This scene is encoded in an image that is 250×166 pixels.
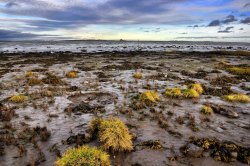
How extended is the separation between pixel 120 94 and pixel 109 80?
6048mm

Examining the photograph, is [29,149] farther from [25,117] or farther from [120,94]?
[120,94]

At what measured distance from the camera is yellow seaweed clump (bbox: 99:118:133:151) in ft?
32.8

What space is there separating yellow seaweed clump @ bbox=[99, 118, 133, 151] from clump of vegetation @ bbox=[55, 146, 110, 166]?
1.28 meters

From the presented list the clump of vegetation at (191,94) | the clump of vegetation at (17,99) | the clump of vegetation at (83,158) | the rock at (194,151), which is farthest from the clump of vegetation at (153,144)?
the clump of vegetation at (17,99)

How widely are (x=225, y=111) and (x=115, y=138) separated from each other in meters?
7.38

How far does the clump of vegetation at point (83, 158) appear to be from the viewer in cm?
827

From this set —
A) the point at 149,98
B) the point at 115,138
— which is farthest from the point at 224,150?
the point at 149,98

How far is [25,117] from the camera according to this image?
13953 millimetres

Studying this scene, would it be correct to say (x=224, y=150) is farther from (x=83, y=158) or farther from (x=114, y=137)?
(x=83, y=158)

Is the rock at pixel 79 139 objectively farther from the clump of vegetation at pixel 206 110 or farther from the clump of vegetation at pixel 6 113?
the clump of vegetation at pixel 206 110

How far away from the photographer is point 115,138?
10.2 meters

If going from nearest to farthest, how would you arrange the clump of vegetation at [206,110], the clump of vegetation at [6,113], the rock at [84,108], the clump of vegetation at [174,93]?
the clump of vegetation at [6,113] → the clump of vegetation at [206,110] → the rock at [84,108] → the clump of vegetation at [174,93]

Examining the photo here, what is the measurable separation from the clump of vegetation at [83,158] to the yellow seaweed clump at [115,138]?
4.21ft

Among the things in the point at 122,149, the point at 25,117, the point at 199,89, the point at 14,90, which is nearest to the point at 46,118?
the point at 25,117
